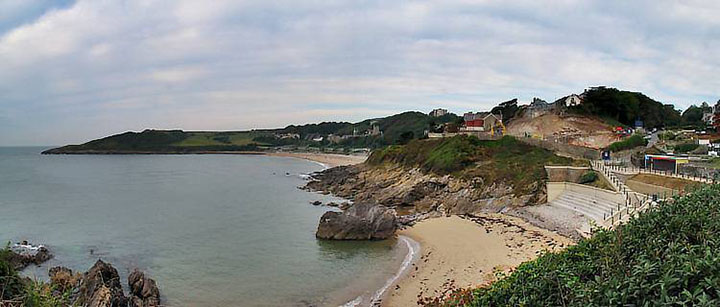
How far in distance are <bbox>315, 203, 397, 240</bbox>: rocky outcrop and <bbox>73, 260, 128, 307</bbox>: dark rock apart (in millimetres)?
10338

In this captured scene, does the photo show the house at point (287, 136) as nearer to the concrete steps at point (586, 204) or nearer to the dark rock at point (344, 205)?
the dark rock at point (344, 205)

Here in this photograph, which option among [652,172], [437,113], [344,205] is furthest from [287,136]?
[652,172]

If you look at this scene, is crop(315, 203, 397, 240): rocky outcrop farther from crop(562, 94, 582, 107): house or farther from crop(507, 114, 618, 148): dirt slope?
crop(562, 94, 582, 107): house

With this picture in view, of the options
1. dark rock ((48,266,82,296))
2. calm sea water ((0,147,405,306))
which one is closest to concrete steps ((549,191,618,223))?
calm sea water ((0,147,405,306))

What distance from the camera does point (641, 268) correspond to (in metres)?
4.88

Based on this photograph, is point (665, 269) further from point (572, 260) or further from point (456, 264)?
point (456, 264)

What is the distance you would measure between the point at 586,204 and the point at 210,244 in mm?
18310

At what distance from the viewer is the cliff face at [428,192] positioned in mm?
28714

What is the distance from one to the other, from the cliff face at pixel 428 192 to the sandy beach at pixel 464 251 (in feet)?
8.47

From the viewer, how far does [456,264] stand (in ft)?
59.7

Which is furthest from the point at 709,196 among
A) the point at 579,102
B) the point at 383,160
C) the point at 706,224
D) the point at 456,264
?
the point at 579,102

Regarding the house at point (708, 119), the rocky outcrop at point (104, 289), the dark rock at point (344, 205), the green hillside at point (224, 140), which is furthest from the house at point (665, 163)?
the green hillside at point (224, 140)

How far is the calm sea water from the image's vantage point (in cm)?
1691

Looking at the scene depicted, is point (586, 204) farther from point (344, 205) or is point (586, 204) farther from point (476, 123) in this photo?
point (476, 123)
